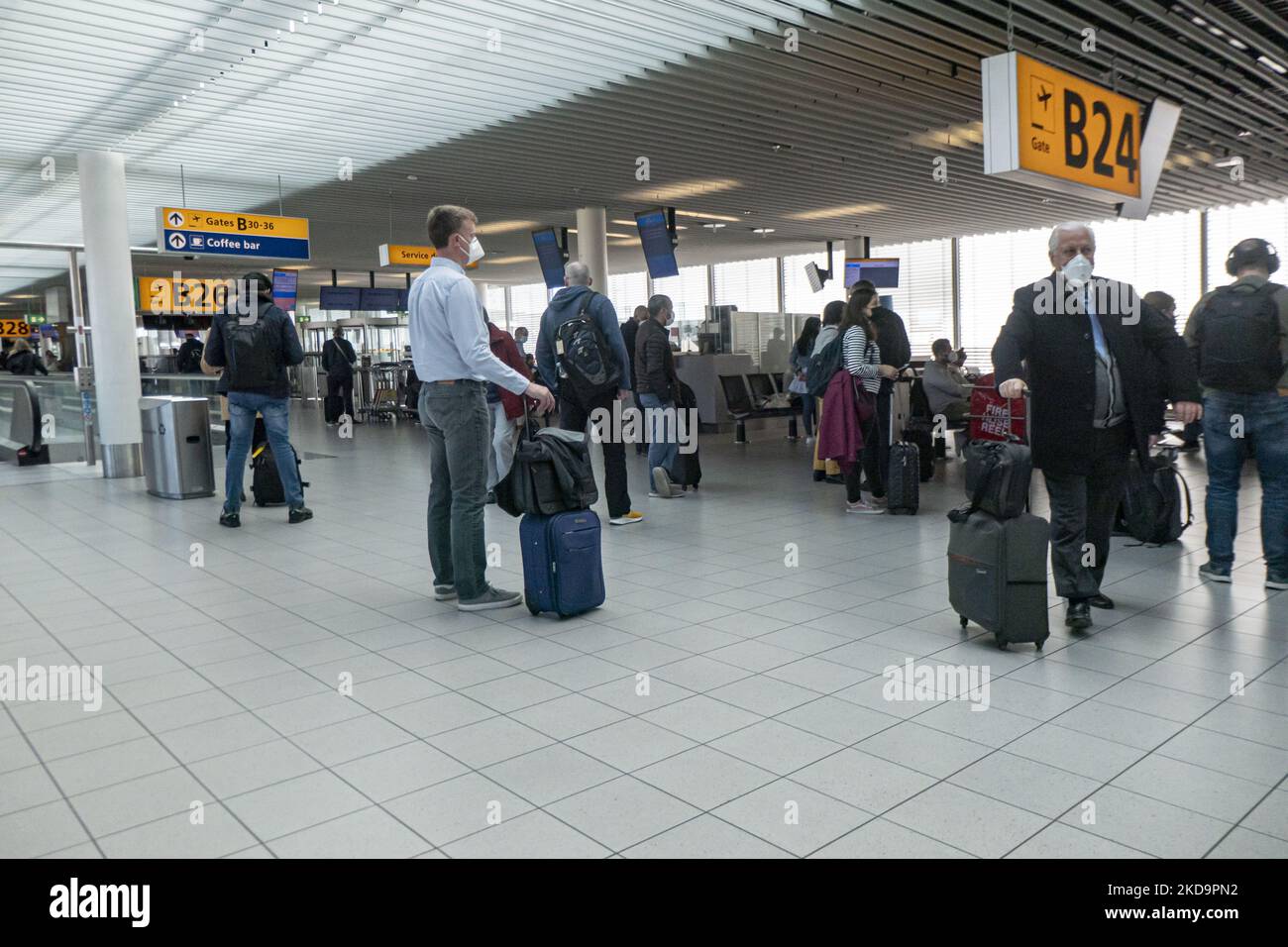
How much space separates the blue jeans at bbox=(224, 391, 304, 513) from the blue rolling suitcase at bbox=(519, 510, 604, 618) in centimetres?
331

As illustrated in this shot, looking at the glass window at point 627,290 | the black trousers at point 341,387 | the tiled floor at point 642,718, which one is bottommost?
the tiled floor at point 642,718

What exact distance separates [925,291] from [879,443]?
56.4ft

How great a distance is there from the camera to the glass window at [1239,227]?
17297 millimetres

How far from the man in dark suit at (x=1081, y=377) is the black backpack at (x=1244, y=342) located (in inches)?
26.5

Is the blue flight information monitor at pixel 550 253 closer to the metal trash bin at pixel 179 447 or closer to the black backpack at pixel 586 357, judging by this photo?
the metal trash bin at pixel 179 447

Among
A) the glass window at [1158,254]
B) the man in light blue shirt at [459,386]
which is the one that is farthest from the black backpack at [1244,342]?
the glass window at [1158,254]

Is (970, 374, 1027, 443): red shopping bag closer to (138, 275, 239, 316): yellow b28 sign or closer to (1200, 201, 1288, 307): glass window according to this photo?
(1200, 201, 1288, 307): glass window

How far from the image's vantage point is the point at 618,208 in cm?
1595

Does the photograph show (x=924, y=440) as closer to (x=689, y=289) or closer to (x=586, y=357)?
(x=586, y=357)

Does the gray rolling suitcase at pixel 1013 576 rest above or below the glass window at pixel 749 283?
below

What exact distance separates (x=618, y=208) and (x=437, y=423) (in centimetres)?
1226
